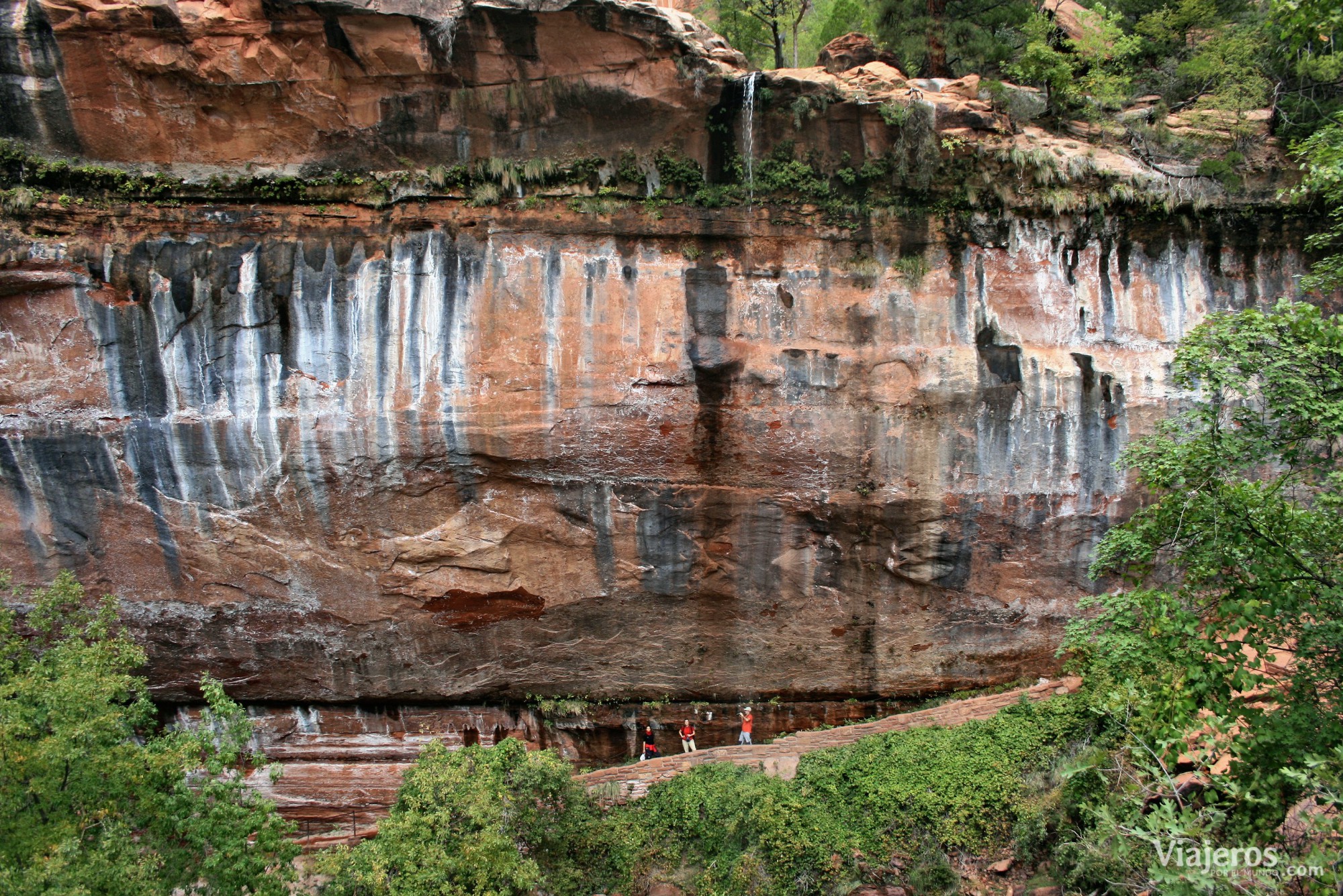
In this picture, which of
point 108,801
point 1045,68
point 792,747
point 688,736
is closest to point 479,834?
point 108,801

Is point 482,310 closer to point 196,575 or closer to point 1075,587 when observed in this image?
point 196,575

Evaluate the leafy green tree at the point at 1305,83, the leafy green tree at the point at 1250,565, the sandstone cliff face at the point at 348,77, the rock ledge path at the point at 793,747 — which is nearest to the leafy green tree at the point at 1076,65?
the leafy green tree at the point at 1305,83

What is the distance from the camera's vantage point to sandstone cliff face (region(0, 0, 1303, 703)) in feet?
28.4

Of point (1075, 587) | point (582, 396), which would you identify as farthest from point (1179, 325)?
point (582, 396)

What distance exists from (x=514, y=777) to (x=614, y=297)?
5064 millimetres

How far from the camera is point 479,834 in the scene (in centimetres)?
691

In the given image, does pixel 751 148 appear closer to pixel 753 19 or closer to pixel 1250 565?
pixel 753 19

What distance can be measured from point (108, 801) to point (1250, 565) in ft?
27.7

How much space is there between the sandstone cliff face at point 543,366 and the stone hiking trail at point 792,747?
2.04ft

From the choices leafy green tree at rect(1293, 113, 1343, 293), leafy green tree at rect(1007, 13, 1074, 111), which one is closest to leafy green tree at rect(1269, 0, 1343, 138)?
leafy green tree at rect(1007, 13, 1074, 111)

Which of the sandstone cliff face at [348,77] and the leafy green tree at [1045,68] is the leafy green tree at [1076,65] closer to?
the leafy green tree at [1045,68]

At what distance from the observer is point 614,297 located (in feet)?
29.9

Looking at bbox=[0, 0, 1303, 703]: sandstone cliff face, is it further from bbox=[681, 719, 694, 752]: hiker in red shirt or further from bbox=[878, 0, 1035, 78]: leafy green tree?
bbox=[878, 0, 1035, 78]: leafy green tree

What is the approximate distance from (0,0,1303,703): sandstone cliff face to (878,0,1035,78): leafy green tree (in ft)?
5.41
